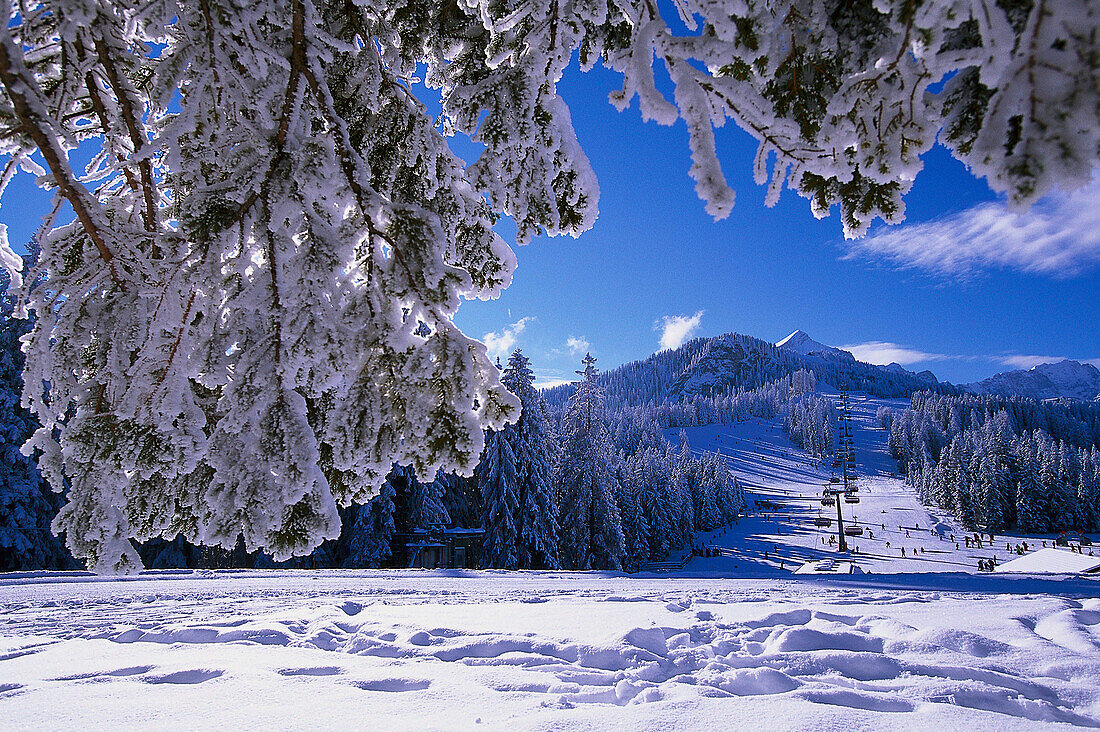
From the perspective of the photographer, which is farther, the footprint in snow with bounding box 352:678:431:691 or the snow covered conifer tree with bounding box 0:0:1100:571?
the footprint in snow with bounding box 352:678:431:691

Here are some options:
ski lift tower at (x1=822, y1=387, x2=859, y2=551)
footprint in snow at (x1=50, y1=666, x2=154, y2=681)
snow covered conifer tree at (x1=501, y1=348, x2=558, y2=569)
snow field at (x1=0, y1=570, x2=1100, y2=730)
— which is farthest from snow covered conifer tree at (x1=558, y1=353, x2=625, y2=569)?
footprint in snow at (x1=50, y1=666, x2=154, y2=681)

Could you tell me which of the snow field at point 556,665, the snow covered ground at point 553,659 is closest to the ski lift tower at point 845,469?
the snow covered ground at point 553,659

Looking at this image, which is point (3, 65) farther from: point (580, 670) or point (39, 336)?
point (580, 670)

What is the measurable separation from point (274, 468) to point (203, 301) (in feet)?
3.09

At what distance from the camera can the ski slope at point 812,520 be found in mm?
43875

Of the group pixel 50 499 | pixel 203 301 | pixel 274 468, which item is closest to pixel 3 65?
pixel 203 301

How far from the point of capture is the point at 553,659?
4.68 metres

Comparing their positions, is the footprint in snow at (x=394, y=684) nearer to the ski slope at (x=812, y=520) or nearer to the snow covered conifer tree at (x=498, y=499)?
the ski slope at (x=812, y=520)

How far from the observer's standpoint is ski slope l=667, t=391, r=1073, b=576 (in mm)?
43875

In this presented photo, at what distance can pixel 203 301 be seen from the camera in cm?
246

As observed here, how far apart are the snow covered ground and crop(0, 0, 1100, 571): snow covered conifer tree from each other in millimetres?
1847

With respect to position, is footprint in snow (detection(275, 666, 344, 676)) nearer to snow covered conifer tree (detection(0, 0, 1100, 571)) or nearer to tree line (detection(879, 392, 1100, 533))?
snow covered conifer tree (detection(0, 0, 1100, 571))

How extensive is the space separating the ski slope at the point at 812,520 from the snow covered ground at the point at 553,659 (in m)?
7.23

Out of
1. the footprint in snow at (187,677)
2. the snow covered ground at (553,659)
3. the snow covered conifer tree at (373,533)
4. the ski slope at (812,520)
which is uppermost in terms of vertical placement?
the footprint in snow at (187,677)
